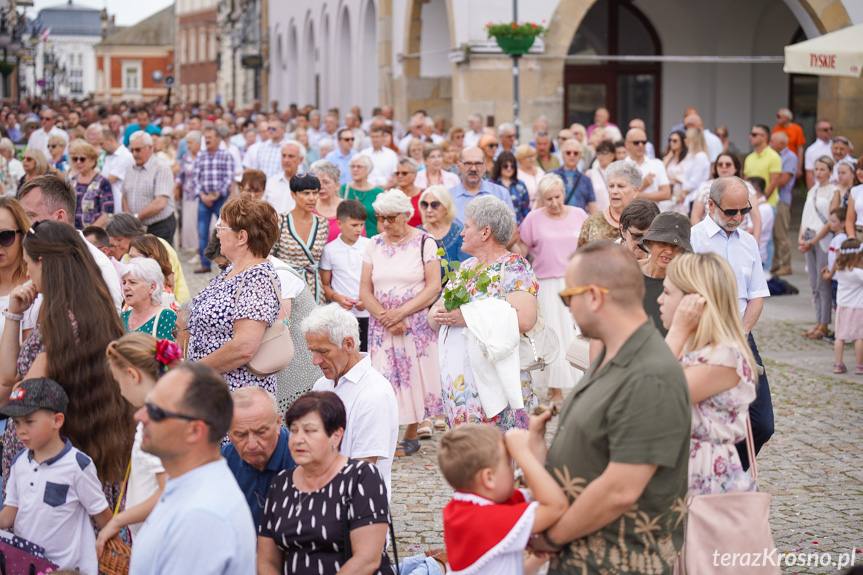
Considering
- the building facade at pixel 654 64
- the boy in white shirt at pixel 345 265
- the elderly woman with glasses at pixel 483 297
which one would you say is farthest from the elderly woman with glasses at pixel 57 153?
the building facade at pixel 654 64

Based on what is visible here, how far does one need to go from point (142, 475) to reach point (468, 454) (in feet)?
4.34

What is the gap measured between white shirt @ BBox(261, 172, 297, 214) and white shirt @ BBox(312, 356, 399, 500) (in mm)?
6249

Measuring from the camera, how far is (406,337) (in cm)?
716

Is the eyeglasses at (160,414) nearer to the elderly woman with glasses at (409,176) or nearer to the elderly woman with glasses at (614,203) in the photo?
the elderly woman with glasses at (614,203)

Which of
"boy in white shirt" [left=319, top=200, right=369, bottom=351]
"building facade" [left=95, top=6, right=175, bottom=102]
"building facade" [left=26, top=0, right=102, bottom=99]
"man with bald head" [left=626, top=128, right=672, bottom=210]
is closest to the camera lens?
"boy in white shirt" [left=319, top=200, right=369, bottom=351]

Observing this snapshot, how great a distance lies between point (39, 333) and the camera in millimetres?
4297

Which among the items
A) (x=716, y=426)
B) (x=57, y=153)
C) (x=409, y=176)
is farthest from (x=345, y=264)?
(x=57, y=153)

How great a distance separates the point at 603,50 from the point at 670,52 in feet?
4.96

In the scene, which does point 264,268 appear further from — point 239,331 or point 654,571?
point 654,571

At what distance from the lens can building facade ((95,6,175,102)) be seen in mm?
104250

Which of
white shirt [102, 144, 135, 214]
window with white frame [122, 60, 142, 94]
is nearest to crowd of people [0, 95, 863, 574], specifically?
white shirt [102, 144, 135, 214]

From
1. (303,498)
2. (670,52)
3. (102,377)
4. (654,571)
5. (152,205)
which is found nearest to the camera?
(654,571)

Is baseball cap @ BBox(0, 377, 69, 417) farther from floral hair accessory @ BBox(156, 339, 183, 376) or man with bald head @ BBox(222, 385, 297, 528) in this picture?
man with bald head @ BBox(222, 385, 297, 528)

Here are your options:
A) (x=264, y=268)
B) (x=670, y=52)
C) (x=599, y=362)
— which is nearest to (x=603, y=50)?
(x=670, y=52)
